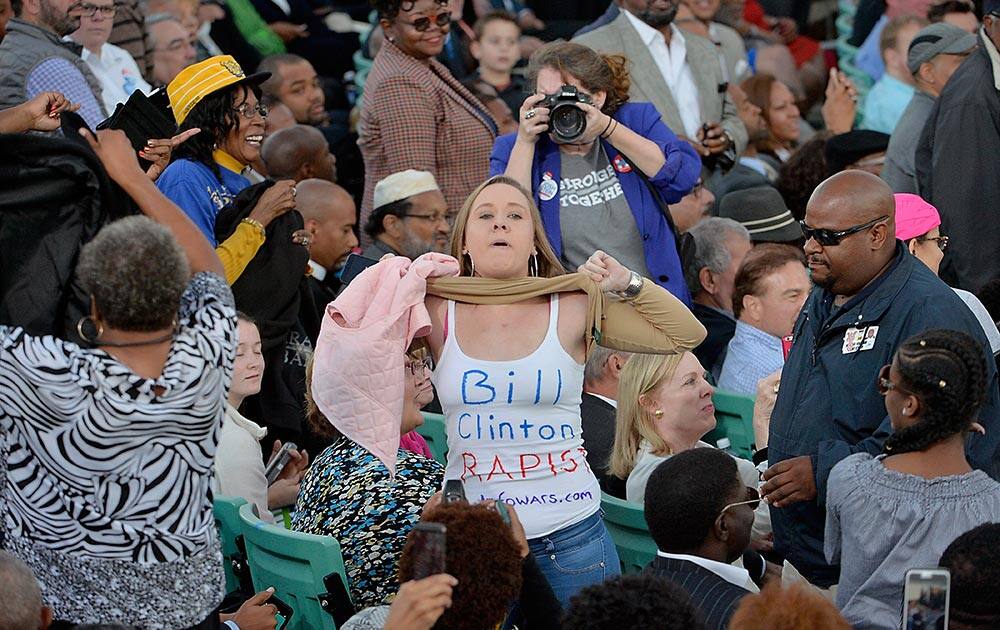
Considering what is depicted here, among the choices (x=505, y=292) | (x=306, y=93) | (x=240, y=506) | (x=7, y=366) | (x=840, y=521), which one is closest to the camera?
(x=7, y=366)

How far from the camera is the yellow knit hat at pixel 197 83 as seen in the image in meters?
5.11

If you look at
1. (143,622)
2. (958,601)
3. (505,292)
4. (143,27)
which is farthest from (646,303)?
(143,27)

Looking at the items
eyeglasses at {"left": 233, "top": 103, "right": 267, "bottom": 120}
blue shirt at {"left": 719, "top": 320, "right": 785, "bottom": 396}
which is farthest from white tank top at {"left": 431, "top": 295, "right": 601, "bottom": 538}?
blue shirt at {"left": 719, "top": 320, "right": 785, "bottom": 396}

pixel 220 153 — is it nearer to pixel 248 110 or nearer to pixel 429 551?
pixel 248 110

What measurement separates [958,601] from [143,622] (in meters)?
1.74

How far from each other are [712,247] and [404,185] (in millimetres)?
1394

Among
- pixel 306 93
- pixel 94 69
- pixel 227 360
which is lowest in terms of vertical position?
pixel 306 93

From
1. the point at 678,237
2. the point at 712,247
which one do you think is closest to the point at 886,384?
the point at 678,237

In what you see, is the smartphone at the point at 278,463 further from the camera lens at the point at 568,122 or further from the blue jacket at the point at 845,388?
the blue jacket at the point at 845,388

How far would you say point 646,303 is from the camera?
3.77 meters

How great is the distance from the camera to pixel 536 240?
395 cm

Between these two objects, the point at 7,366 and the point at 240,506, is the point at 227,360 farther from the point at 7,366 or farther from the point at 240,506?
the point at 240,506

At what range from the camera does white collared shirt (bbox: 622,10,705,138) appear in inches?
288

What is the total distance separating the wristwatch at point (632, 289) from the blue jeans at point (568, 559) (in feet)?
1.97
